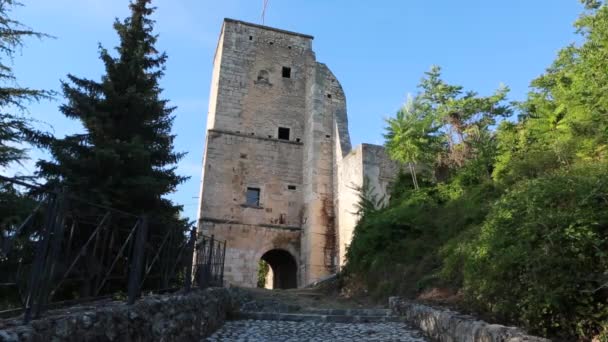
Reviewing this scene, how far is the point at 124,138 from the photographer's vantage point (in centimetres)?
940

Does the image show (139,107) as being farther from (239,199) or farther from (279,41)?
(279,41)

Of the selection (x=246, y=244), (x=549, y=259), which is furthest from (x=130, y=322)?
(x=246, y=244)

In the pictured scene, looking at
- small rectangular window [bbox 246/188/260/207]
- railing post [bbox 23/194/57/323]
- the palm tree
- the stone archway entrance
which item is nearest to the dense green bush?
railing post [bbox 23/194/57/323]

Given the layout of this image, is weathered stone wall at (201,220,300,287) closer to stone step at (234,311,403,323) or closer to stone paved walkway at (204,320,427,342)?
stone step at (234,311,403,323)

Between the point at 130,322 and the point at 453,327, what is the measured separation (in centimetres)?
313

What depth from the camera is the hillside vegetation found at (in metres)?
3.61

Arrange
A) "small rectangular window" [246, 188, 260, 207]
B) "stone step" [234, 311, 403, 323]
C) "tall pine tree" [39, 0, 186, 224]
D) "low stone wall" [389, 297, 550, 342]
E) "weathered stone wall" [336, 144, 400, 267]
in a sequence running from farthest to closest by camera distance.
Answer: "small rectangular window" [246, 188, 260, 207]
"weathered stone wall" [336, 144, 400, 267]
"tall pine tree" [39, 0, 186, 224]
"stone step" [234, 311, 403, 323]
"low stone wall" [389, 297, 550, 342]

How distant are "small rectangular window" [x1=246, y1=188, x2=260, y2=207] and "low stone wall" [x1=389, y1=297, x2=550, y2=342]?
34.0 ft

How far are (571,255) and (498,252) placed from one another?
0.67 m

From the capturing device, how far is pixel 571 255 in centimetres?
369

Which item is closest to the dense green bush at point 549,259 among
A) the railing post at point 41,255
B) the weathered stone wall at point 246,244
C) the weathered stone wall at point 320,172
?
the railing post at point 41,255

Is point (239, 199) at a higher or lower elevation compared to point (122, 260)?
higher

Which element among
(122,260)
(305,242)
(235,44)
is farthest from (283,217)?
(122,260)

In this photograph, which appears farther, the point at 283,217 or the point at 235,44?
the point at 235,44
